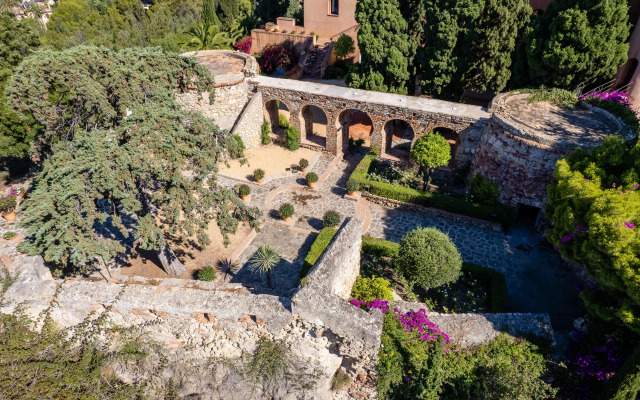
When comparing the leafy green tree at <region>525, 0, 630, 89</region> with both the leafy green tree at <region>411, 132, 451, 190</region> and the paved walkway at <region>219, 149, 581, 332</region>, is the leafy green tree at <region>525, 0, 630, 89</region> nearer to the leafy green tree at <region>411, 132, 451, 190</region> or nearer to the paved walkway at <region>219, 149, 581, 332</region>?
the leafy green tree at <region>411, 132, 451, 190</region>

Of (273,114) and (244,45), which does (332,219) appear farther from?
(244,45)

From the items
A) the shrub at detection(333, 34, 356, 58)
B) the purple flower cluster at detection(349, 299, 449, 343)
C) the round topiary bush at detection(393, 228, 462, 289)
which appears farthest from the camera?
the shrub at detection(333, 34, 356, 58)

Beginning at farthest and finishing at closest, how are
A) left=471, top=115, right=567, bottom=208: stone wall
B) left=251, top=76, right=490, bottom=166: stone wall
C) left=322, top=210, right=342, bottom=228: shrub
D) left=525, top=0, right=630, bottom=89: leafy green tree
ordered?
left=251, top=76, right=490, bottom=166: stone wall < left=525, top=0, right=630, bottom=89: leafy green tree < left=322, top=210, right=342, bottom=228: shrub < left=471, top=115, right=567, bottom=208: stone wall

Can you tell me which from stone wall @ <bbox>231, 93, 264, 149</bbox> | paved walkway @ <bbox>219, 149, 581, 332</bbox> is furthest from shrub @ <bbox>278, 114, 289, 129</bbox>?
paved walkway @ <bbox>219, 149, 581, 332</bbox>

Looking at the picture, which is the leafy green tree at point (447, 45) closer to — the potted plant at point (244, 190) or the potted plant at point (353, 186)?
the potted plant at point (353, 186)

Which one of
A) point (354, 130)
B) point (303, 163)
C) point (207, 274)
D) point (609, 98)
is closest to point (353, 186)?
point (303, 163)

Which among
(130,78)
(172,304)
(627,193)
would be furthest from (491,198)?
(130,78)

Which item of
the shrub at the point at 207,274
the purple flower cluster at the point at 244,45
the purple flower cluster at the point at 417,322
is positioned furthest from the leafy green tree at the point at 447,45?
the purple flower cluster at the point at 244,45
